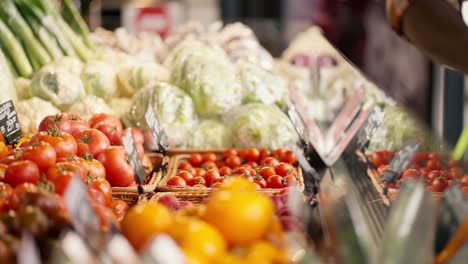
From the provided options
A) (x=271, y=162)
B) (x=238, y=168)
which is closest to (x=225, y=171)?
(x=238, y=168)

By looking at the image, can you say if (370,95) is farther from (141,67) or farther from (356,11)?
(356,11)

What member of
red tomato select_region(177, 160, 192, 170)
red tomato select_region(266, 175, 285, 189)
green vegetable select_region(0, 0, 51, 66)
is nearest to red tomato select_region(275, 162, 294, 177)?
red tomato select_region(266, 175, 285, 189)

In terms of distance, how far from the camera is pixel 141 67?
3.91 m

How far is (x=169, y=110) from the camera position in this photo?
3.60 metres

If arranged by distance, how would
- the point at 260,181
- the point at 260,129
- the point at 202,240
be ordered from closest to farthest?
the point at 202,240, the point at 260,181, the point at 260,129

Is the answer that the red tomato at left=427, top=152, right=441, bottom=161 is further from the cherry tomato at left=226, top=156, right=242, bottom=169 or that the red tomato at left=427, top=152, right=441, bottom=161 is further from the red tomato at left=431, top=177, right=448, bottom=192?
the cherry tomato at left=226, top=156, right=242, bottom=169

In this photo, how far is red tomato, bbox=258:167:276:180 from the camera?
2.68 metres

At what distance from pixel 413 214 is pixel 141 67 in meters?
2.91

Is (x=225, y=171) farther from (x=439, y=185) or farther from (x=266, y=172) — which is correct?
(x=439, y=185)

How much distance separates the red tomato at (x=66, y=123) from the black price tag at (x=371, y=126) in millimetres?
1182

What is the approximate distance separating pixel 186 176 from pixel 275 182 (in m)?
0.39

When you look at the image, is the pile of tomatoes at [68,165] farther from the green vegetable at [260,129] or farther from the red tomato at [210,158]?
the green vegetable at [260,129]

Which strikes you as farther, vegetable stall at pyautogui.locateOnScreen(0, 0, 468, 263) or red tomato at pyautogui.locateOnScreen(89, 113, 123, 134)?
red tomato at pyautogui.locateOnScreen(89, 113, 123, 134)

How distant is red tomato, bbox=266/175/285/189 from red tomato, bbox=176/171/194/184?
0.34 m
